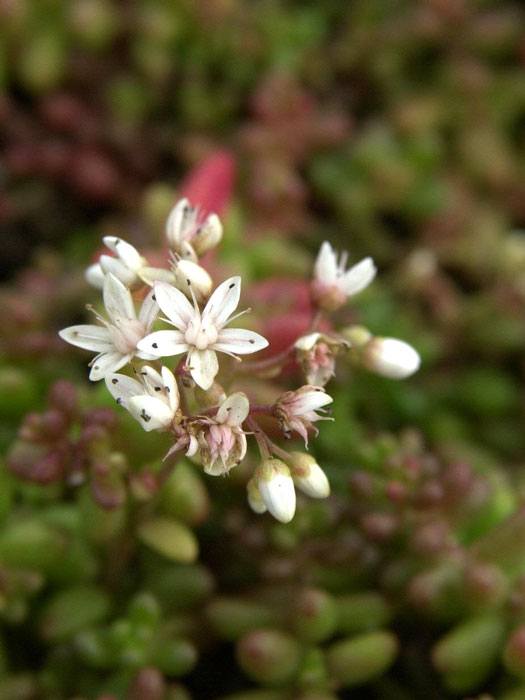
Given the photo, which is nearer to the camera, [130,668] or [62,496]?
[130,668]

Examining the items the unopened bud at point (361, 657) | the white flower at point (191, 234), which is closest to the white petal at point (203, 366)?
the white flower at point (191, 234)

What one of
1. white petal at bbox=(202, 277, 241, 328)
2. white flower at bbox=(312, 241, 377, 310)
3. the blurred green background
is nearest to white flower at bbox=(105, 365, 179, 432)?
white petal at bbox=(202, 277, 241, 328)

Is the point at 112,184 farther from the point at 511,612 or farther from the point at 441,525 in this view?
the point at 511,612

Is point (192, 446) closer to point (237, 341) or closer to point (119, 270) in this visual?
point (237, 341)

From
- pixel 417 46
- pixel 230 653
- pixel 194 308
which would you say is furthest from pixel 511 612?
pixel 417 46

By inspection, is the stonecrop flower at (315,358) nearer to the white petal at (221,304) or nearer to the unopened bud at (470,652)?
the white petal at (221,304)

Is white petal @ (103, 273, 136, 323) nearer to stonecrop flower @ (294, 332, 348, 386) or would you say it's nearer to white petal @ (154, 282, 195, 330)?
white petal @ (154, 282, 195, 330)

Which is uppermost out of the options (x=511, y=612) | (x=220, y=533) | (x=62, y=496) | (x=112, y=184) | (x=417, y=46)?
(x=417, y=46)

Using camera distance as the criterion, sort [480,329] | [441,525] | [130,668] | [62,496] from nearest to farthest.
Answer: [130,668]
[441,525]
[62,496]
[480,329]
